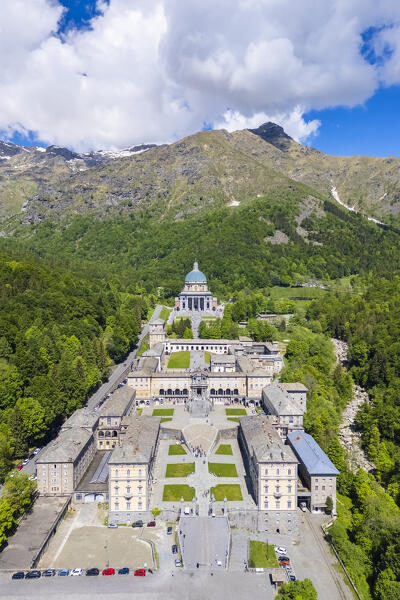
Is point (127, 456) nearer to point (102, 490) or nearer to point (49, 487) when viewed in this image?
point (102, 490)

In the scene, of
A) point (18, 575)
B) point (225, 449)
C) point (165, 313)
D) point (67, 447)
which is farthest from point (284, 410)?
point (165, 313)

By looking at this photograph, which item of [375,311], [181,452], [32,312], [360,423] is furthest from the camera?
[375,311]

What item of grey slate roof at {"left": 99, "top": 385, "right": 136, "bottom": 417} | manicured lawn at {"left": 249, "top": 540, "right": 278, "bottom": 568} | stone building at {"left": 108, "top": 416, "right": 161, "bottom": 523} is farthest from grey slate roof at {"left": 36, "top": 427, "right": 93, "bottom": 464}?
manicured lawn at {"left": 249, "top": 540, "right": 278, "bottom": 568}

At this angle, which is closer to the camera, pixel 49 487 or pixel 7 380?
pixel 49 487

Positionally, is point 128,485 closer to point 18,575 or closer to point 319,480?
point 18,575

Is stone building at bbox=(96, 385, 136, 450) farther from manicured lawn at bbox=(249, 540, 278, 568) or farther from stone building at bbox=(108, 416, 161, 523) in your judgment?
manicured lawn at bbox=(249, 540, 278, 568)

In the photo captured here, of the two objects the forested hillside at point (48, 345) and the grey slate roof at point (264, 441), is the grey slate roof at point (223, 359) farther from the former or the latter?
the forested hillside at point (48, 345)

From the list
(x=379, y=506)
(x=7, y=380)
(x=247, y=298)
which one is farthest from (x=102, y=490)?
(x=247, y=298)

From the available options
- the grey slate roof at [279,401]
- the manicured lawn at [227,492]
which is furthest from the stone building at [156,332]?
the manicured lawn at [227,492]
